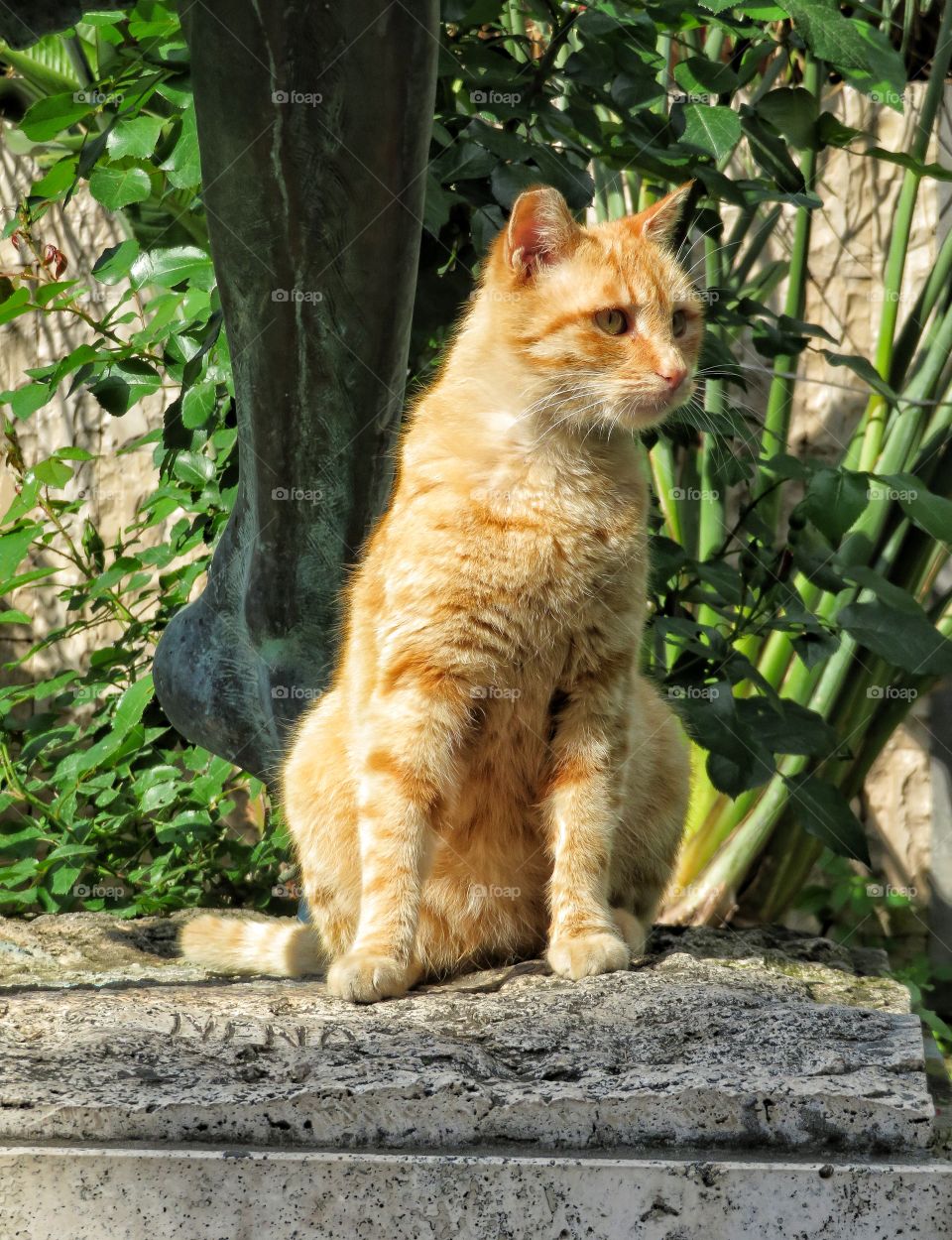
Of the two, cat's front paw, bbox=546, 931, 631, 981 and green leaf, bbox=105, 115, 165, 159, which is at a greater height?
green leaf, bbox=105, 115, 165, 159

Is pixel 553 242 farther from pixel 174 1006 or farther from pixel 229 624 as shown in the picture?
pixel 174 1006

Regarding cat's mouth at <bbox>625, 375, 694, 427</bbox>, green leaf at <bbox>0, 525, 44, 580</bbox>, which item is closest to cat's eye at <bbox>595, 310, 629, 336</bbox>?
cat's mouth at <bbox>625, 375, 694, 427</bbox>

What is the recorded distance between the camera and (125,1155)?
1111 mm

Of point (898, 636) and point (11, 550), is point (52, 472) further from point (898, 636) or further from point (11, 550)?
point (898, 636)

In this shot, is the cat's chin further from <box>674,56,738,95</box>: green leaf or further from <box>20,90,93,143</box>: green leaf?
<box>20,90,93,143</box>: green leaf

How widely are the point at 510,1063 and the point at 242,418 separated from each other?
1.02m

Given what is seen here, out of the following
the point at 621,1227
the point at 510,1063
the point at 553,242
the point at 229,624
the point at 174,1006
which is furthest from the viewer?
the point at 229,624

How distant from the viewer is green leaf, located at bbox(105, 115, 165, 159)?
210 centimetres

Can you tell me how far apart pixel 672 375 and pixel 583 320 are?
0.15 metres

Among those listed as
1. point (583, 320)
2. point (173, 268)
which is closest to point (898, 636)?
point (583, 320)

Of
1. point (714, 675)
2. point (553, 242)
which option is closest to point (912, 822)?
point (714, 675)

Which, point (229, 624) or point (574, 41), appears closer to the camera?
point (229, 624)

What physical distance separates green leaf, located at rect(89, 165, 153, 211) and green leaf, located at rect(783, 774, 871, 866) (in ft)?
4.98

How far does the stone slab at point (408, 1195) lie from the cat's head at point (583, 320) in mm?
1041
